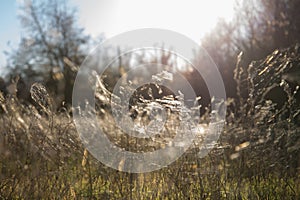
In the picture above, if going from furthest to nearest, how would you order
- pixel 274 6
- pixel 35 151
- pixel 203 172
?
pixel 274 6, pixel 203 172, pixel 35 151

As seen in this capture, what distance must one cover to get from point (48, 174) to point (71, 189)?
20 cm

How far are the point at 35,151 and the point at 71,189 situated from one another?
496 mm

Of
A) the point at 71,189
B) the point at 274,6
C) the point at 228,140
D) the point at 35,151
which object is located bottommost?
the point at 71,189

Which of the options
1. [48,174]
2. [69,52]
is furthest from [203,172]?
[69,52]

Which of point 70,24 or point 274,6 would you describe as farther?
point 70,24

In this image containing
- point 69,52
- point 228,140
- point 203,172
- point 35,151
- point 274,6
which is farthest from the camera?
point 69,52

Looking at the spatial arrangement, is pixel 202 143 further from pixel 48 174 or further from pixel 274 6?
pixel 274 6

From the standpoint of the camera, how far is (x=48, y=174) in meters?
2.82

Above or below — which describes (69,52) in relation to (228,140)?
above

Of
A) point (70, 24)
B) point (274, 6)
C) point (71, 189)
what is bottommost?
point (71, 189)

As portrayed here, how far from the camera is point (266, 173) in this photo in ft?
11.1

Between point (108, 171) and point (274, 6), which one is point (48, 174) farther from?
point (274, 6)

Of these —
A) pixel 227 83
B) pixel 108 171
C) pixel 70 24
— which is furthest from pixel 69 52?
pixel 108 171

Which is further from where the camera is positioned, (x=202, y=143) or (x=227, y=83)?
(x=227, y=83)
